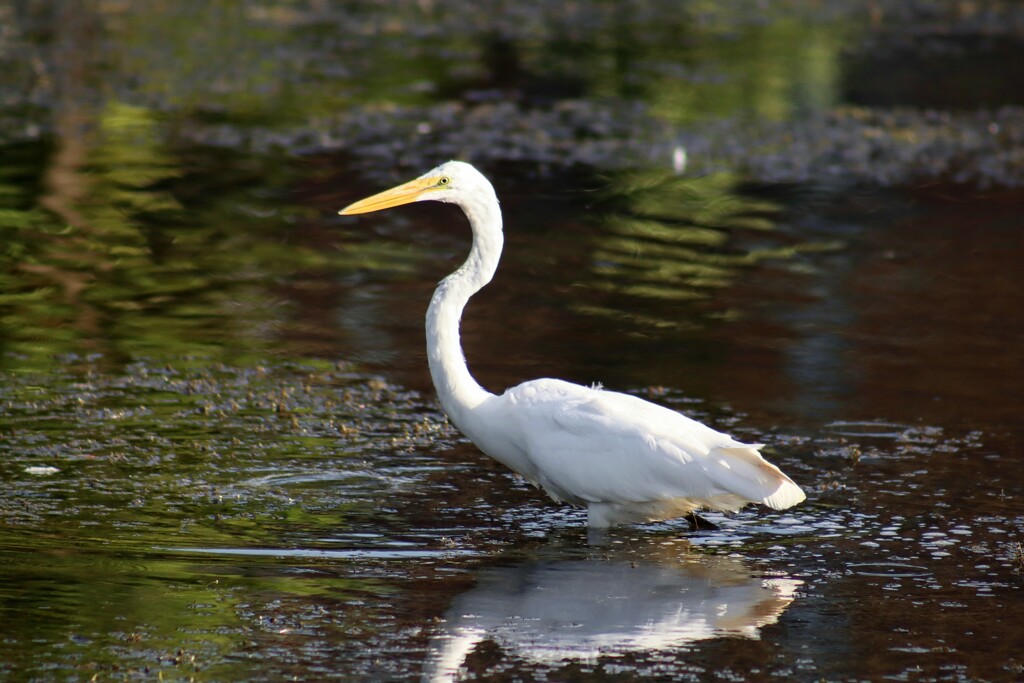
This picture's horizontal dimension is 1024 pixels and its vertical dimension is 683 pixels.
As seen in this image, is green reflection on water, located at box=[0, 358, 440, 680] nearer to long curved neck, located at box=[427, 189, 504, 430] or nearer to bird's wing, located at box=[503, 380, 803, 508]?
long curved neck, located at box=[427, 189, 504, 430]

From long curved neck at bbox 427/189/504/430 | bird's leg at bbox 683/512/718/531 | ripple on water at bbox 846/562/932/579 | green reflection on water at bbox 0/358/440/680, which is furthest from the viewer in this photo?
long curved neck at bbox 427/189/504/430

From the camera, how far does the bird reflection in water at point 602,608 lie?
17.9 feet

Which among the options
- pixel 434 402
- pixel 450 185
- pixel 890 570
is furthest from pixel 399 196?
pixel 890 570

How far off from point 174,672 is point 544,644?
129cm

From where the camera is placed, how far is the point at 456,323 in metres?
7.25

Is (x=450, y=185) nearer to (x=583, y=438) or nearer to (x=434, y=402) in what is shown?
(x=583, y=438)

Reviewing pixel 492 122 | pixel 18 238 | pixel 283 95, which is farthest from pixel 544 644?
pixel 283 95

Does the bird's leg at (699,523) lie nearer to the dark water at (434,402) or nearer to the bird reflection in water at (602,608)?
the dark water at (434,402)

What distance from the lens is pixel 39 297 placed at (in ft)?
33.1

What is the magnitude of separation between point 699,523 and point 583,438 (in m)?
0.69

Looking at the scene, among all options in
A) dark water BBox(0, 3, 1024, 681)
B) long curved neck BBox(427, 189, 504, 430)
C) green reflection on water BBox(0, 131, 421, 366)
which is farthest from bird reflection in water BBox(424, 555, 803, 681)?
green reflection on water BBox(0, 131, 421, 366)

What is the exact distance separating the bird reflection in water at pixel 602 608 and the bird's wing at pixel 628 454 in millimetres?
329

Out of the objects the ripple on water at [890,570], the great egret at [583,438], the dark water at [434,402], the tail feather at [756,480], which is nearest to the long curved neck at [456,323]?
the great egret at [583,438]

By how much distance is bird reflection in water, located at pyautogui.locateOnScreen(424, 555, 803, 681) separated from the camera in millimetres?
5449
